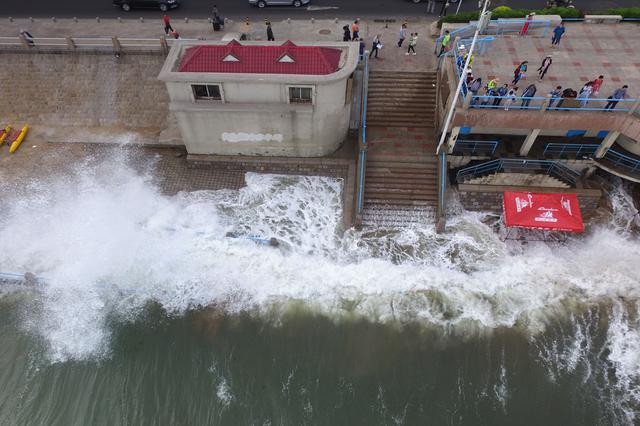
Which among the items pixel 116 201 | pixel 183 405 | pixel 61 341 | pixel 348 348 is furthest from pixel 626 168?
pixel 61 341

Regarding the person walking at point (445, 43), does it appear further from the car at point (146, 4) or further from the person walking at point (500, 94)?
the car at point (146, 4)

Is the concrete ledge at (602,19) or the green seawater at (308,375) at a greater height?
the concrete ledge at (602,19)

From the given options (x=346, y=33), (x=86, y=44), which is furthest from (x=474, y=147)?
(x=86, y=44)

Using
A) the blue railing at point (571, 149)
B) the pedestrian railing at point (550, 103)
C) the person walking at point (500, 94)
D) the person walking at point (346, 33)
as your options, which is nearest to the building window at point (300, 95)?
the person walking at point (346, 33)

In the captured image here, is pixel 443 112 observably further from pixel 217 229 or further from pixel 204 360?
pixel 204 360

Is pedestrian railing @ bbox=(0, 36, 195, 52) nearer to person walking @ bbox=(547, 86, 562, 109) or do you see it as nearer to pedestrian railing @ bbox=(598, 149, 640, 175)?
person walking @ bbox=(547, 86, 562, 109)

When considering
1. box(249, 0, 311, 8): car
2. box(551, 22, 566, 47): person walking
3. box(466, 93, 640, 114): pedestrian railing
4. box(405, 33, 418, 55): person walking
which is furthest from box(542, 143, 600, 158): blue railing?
box(249, 0, 311, 8): car

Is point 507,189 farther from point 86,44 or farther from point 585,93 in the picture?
point 86,44
